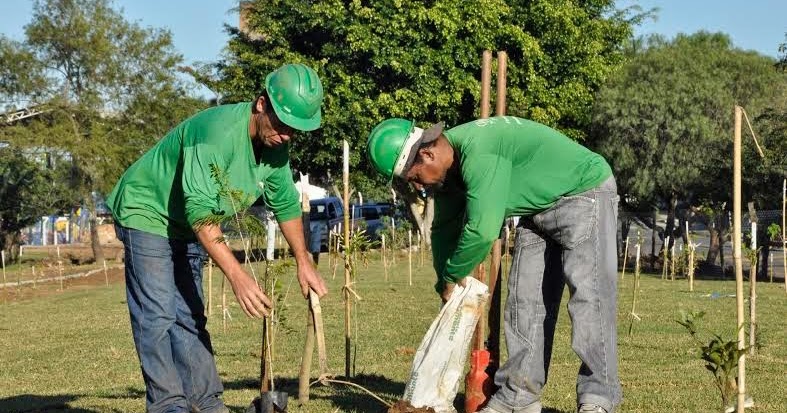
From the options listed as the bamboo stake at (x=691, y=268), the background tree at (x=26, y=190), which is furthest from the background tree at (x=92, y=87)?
the bamboo stake at (x=691, y=268)

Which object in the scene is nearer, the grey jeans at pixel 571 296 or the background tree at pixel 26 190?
the grey jeans at pixel 571 296

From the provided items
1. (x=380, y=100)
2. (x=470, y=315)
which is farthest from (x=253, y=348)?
(x=380, y=100)

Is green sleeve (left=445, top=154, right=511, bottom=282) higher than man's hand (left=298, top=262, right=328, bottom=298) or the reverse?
higher

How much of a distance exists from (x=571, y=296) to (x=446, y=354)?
2.71ft

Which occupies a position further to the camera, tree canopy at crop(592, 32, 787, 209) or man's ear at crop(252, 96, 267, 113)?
tree canopy at crop(592, 32, 787, 209)

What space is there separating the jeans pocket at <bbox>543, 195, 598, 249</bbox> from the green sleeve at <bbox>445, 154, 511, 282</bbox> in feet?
1.64

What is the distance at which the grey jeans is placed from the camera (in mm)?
6520

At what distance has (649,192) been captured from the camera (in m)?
37.3

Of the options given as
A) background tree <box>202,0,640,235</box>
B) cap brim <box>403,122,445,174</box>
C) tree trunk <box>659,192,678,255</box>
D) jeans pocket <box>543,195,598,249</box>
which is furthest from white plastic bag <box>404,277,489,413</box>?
tree trunk <box>659,192,678,255</box>

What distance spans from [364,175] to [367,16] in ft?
18.0

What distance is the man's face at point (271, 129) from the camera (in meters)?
5.94

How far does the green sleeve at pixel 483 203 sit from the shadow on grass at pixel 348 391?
1838 mm

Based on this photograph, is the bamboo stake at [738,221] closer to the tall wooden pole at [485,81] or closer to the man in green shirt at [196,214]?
the tall wooden pole at [485,81]

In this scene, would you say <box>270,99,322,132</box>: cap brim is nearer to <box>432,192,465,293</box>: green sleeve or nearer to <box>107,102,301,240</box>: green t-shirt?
<box>107,102,301,240</box>: green t-shirt
